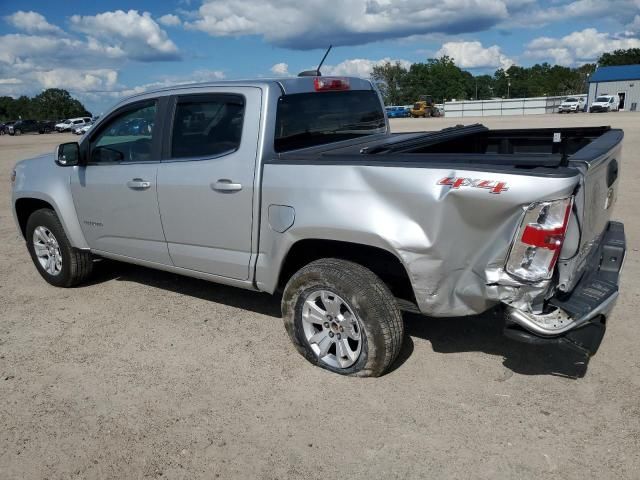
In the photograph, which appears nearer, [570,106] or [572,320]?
[572,320]

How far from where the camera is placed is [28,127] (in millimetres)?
56750

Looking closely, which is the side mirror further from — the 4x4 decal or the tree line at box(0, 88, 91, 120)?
the tree line at box(0, 88, 91, 120)

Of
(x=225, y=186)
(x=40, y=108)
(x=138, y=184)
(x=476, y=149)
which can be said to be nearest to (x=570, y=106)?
(x=476, y=149)

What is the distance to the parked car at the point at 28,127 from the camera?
55.3 metres

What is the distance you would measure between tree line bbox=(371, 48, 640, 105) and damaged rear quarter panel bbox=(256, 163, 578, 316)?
9372 centimetres

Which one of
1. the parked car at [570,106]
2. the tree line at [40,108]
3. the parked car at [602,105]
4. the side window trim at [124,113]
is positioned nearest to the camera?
the side window trim at [124,113]

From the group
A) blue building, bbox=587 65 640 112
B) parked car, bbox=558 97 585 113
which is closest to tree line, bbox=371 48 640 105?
blue building, bbox=587 65 640 112

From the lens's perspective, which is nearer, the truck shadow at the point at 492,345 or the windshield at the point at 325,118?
the truck shadow at the point at 492,345

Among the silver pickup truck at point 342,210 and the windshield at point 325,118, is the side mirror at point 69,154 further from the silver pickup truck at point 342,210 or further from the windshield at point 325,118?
the windshield at point 325,118

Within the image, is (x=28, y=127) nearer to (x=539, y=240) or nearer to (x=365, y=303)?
(x=365, y=303)

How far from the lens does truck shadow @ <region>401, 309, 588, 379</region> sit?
3.69 m

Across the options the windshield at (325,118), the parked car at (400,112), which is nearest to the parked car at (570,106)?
the parked car at (400,112)

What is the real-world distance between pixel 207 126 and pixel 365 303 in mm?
1773

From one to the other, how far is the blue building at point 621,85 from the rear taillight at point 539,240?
67.4m
